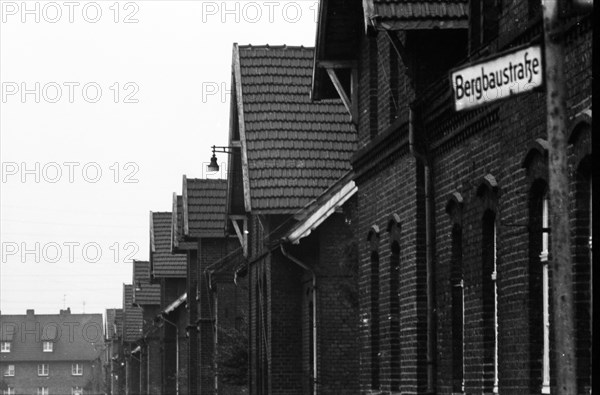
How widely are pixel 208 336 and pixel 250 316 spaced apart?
1111 cm

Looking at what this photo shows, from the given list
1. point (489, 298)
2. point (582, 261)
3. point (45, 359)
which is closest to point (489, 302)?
point (489, 298)

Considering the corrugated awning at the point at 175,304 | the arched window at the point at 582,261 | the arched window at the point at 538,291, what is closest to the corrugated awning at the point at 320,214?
the arched window at the point at 538,291

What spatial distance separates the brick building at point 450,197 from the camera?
13.1 m

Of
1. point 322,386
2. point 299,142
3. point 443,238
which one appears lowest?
point 322,386

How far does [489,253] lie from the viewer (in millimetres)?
15305

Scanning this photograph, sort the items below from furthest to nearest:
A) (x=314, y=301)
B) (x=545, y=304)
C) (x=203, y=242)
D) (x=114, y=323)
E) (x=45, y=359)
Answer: (x=45, y=359), (x=114, y=323), (x=203, y=242), (x=314, y=301), (x=545, y=304)

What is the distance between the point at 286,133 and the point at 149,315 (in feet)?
126

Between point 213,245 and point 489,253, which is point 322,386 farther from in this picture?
point 213,245

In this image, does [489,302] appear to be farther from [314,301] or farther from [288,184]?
[288,184]

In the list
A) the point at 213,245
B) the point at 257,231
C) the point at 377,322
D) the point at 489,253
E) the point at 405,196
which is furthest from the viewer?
the point at 213,245

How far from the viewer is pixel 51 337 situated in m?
165

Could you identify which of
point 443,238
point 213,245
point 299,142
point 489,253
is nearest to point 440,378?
point 443,238

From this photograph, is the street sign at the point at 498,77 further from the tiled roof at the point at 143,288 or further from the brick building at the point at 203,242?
the tiled roof at the point at 143,288

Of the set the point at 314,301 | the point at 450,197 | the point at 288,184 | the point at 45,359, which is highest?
the point at 288,184
